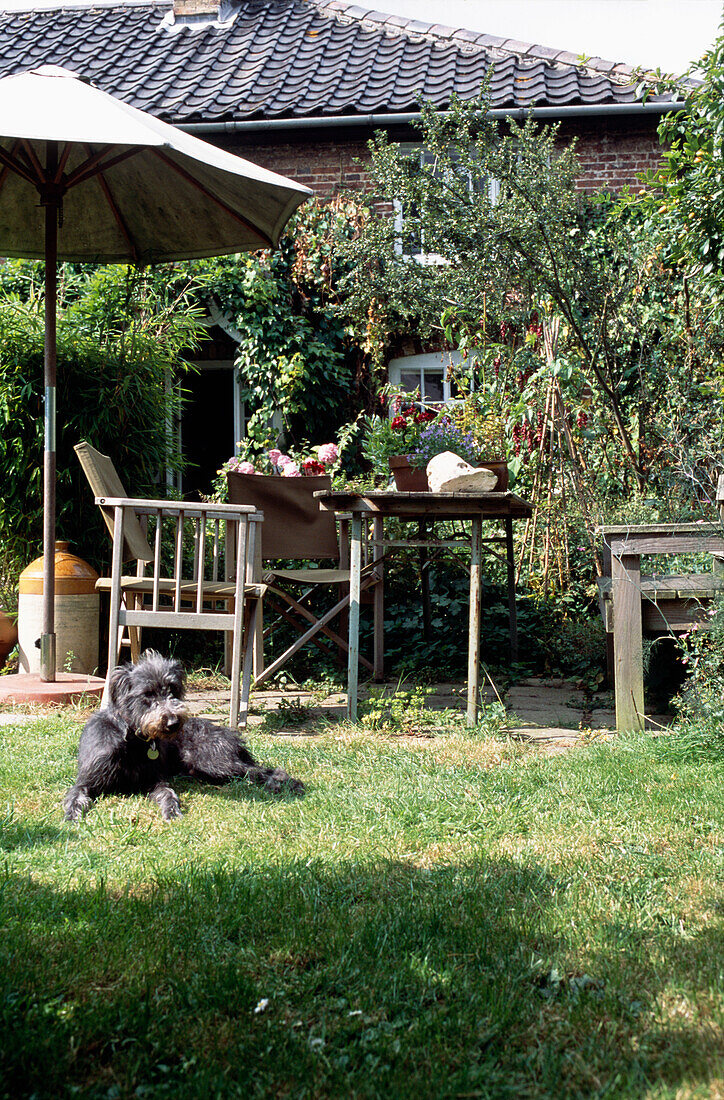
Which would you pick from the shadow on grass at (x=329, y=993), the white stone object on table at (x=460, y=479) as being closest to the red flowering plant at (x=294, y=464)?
the white stone object on table at (x=460, y=479)

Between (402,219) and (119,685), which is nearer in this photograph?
(119,685)

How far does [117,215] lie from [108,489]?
5.62ft

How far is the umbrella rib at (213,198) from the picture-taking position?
15.3 ft

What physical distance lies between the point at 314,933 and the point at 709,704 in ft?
7.21

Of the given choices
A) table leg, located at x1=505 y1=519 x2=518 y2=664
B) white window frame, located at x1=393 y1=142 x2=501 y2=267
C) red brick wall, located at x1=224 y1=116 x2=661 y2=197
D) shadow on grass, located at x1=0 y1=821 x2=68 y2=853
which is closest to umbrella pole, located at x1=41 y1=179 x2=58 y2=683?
shadow on grass, located at x1=0 y1=821 x2=68 y2=853

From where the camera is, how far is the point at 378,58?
403 inches

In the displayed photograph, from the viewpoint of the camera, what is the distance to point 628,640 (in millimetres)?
4035

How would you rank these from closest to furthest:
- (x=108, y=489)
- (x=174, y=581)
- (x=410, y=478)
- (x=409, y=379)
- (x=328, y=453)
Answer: (x=174, y=581), (x=108, y=489), (x=410, y=478), (x=328, y=453), (x=409, y=379)

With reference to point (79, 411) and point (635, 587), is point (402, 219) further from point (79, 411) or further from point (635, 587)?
point (635, 587)

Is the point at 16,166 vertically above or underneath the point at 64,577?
above

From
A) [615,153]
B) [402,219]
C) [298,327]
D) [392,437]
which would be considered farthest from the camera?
[615,153]

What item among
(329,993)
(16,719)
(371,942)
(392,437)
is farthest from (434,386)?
(329,993)

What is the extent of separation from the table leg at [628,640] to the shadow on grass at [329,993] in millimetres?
1819

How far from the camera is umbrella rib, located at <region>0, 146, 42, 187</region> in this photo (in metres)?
4.49
